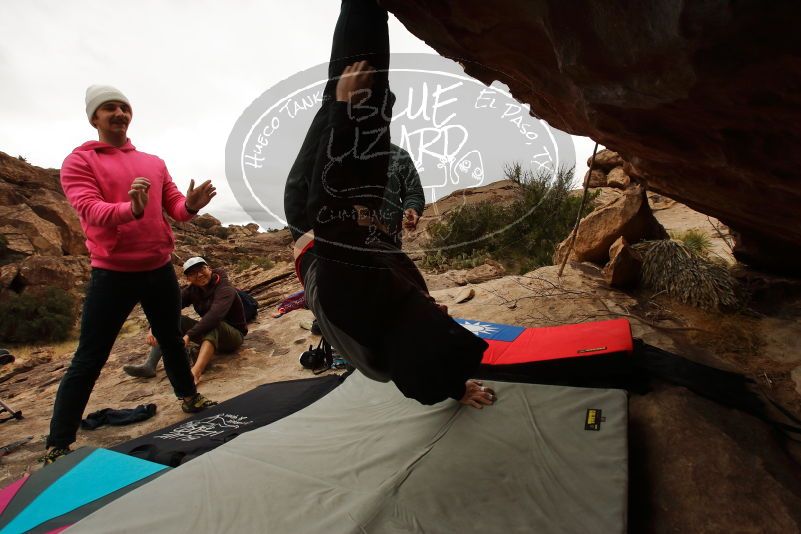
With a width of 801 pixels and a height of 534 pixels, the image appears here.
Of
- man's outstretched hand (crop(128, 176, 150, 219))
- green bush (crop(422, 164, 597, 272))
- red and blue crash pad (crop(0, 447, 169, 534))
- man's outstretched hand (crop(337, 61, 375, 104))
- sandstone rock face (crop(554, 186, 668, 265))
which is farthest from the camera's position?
green bush (crop(422, 164, 597, 272))

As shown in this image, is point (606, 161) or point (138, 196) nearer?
point (138, 196)

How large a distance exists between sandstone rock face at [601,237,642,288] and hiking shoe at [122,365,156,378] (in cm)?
503

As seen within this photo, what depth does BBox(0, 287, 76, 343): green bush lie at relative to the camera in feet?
33.5

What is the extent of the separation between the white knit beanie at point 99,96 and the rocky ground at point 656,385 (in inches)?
81.5

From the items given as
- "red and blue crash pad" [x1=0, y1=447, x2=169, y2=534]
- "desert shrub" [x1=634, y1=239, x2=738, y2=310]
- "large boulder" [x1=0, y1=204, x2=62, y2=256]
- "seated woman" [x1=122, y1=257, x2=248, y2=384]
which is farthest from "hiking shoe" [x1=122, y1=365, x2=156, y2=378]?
"large boulder" [x1=0, y1=204, x2=62, y2=256]

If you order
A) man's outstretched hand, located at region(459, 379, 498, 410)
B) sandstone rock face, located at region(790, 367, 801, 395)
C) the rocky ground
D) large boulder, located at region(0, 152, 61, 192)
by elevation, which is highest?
large boulder, located at region(0, 152, 61, 192)

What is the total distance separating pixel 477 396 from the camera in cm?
222

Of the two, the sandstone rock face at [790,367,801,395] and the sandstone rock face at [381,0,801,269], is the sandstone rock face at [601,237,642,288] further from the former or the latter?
the sandstone rock face at [381,0,801,269]

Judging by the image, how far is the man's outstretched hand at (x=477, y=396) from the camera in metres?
2.21

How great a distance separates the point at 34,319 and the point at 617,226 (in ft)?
42.8

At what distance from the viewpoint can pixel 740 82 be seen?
1130 mm

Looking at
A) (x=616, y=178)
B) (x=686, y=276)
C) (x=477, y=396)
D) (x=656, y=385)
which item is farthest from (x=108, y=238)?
(x=616, y=178)

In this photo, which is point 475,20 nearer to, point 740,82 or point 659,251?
point 740,82

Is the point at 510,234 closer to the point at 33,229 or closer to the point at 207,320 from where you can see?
the point at 207,320
